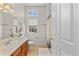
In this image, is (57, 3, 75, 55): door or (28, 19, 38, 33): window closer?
(57, 3, 75, 55): door

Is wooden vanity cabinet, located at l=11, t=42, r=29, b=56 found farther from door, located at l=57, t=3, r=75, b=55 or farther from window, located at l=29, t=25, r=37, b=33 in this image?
door, located at l=57, t=3, r=75, b=55

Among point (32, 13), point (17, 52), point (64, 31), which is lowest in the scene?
point (17, 52)

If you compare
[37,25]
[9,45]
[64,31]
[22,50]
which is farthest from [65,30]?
[9,45]

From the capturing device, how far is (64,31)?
1.11 m

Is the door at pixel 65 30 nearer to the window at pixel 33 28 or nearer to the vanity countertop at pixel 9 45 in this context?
the window at pixel 33 28

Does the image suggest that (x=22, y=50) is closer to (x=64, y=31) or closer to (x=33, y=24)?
(x=33, y=24)

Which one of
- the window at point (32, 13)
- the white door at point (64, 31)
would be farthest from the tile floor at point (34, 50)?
the window at point (32, 13)

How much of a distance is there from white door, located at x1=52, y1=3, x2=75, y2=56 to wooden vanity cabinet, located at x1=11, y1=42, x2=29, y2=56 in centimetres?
27

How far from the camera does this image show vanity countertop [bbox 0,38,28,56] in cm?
111

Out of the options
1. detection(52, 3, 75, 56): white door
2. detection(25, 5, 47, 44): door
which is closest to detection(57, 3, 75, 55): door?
detection(52, 3, 75, 56): white door

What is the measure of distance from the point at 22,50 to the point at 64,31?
428 millimetres

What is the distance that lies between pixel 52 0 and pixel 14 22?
42cm

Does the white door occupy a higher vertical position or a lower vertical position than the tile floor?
higher

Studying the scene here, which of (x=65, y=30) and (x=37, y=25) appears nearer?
(x=65, y=30)
